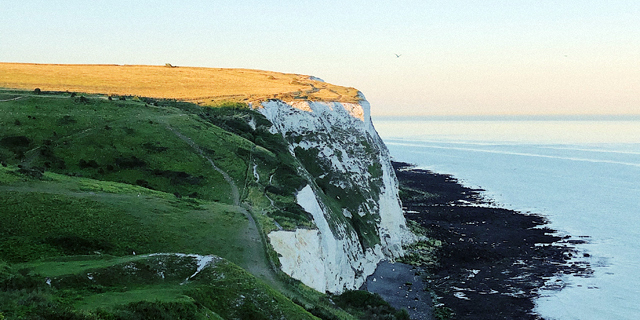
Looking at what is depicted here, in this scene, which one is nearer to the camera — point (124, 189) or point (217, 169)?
point (124, 189)

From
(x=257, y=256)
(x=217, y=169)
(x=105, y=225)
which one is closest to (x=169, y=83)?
(x=217, y=169)

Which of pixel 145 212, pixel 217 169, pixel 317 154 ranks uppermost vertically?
Result: pixel 317 154

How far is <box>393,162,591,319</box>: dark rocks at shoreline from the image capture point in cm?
4984

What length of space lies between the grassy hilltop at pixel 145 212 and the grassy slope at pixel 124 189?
4.2 inches

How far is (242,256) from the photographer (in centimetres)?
3122

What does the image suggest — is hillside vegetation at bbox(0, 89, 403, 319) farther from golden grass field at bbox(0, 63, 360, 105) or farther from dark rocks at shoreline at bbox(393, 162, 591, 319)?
dark rocks at shoreline at bbox(393, 162, 591, 319)

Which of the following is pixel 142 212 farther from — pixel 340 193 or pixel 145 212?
pixel 340 193

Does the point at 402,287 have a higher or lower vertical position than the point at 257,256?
lower

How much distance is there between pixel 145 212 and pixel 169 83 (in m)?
Answer: 71.8

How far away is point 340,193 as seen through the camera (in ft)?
216

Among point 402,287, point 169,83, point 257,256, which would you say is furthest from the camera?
point 169,83

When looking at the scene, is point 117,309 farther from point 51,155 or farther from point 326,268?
point 51,155

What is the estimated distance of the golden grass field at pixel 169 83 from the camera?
8331 cm

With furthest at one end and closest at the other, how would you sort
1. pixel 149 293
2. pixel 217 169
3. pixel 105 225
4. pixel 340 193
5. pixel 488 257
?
pixel 340 193 → pixel 488 257 → pixel 217 169 → pixel 105 225 → pixel 149 293
